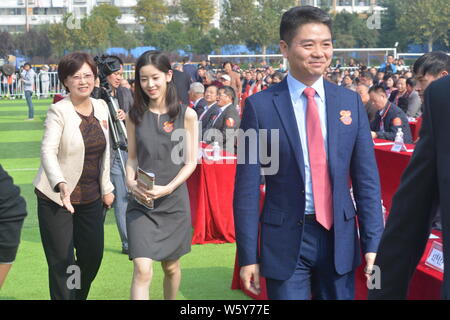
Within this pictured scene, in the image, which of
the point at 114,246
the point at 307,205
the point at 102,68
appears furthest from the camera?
the point at 114,246

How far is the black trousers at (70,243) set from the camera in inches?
190

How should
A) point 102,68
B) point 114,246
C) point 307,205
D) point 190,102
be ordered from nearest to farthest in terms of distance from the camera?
1. point 307,205
2. point 102,68
3. point 114,246
4. point 190,102

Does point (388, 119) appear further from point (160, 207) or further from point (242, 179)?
point (242, 179)

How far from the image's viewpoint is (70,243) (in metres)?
4.89

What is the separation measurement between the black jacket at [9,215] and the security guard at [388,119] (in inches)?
249

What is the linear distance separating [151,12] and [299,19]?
261ft

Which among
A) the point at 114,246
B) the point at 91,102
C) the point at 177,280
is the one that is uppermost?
the point at 91,102

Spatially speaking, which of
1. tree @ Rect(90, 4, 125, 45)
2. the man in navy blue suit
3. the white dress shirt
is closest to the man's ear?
the man in navy blue suit

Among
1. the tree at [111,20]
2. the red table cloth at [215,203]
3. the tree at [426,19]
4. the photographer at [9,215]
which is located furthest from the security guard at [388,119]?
the tree at [111,20]

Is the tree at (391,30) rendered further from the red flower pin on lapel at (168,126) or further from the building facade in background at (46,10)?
the red flower pin on lapel at (168,126)

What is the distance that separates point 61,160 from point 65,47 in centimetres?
6130

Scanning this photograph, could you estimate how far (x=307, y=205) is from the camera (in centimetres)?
327

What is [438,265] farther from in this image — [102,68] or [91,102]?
[102,68]
